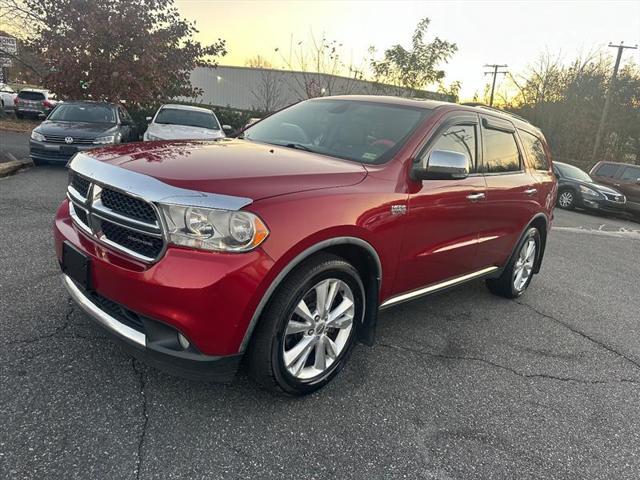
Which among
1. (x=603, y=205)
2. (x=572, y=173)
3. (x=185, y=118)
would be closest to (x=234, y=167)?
(x=185, y=118)

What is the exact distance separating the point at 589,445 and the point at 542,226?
293cm

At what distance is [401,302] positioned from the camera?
3426mm

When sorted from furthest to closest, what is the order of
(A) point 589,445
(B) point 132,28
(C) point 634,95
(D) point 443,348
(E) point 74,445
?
(C) point 634,95 → (B) point 132,28 → (D) point 443,348 → (A) point 589,445 → (E) point 74,445

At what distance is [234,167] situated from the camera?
264cm

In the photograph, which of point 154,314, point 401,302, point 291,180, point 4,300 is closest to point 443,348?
point 401,302

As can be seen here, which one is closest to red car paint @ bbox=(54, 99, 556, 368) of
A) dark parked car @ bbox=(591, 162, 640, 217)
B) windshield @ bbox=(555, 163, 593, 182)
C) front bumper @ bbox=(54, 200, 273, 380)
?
front bumper @ bbox=(54, 200, 273, 380)

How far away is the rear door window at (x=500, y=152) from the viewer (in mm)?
4125

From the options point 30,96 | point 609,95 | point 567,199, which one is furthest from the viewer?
point 609,95

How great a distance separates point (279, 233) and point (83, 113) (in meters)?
Result: 10.2

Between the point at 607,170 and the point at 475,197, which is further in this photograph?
the point at 607,170

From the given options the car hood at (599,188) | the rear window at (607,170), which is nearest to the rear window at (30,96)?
the car hood at (599,188)

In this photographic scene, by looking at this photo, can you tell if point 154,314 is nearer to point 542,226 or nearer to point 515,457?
point 515,457

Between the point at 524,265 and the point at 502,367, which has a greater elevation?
the point at 524,265

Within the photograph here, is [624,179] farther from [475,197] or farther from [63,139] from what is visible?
[63,139]
